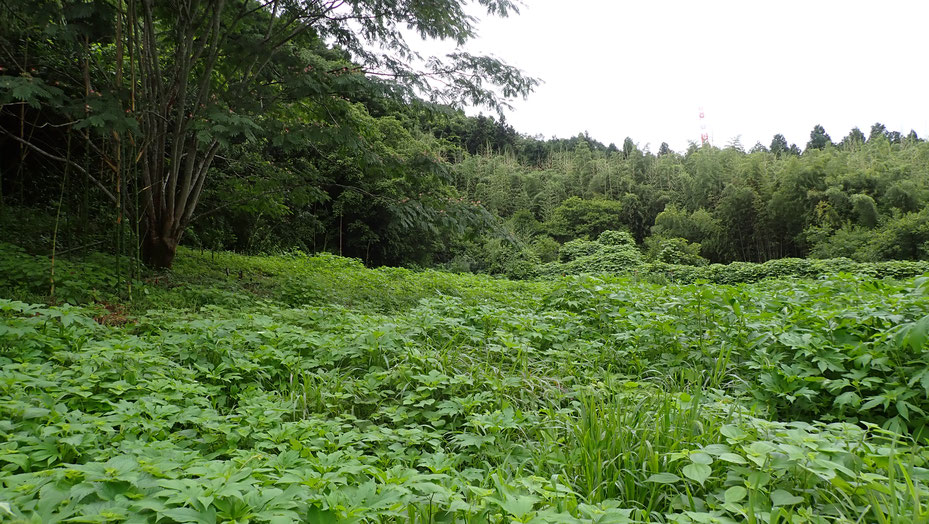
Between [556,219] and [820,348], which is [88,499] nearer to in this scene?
[820,348]

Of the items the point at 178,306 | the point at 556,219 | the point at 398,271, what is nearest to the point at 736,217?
the point at 556,219

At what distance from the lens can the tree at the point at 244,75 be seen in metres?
4.13

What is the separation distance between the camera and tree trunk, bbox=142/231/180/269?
4770 mm

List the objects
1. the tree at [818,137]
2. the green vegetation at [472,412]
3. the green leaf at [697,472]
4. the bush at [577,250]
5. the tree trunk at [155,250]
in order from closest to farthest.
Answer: the green vegetation at [472,412], the green leaf at [697,472], the tree trunk at [155,250], the bush at [577,250], the tree at [818,137]

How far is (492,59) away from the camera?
5.12 m

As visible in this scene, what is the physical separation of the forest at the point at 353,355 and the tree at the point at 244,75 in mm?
42

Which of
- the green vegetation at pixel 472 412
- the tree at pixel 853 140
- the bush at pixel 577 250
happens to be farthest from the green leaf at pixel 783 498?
the tree at pixel 853 140

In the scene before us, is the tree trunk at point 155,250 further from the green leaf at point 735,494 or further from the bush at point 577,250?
the bush at point 577,250

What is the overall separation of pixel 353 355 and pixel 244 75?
364cm

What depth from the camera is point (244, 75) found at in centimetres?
461

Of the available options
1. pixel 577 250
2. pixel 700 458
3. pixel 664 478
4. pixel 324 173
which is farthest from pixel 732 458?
pixel 577 250

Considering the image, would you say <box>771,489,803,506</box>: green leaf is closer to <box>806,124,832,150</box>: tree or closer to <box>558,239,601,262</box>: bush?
<box>558,239,601,262</box>: bush

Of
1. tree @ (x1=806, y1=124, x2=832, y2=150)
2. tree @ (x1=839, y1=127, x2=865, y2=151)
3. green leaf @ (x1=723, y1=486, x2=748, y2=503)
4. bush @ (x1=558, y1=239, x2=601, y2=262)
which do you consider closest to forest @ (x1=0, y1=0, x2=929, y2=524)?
green leaf @ (x1=723, y1=486, x2=748, y2=503)

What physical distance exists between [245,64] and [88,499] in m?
4.74
